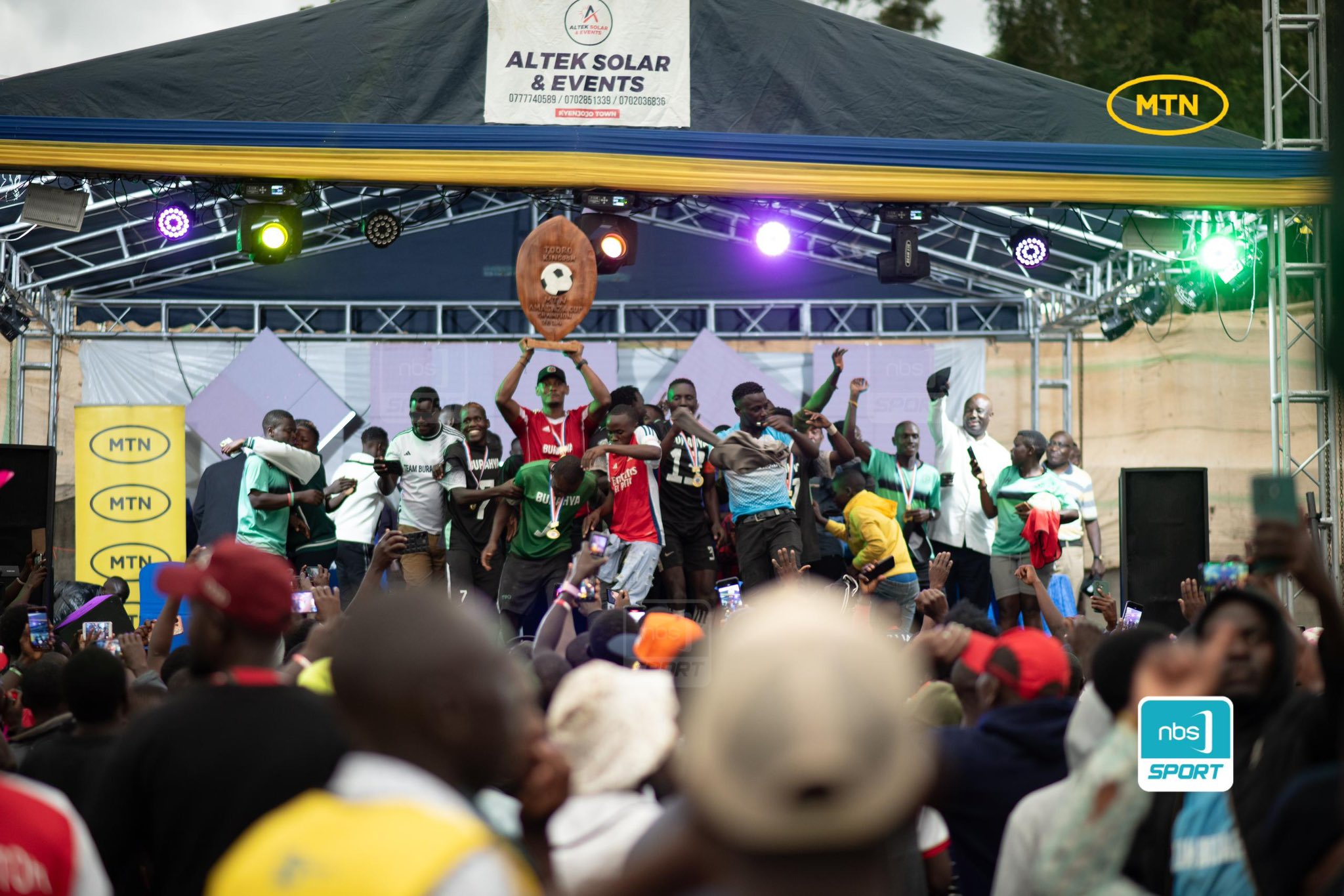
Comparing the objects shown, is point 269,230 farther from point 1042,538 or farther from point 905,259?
point 1042,538

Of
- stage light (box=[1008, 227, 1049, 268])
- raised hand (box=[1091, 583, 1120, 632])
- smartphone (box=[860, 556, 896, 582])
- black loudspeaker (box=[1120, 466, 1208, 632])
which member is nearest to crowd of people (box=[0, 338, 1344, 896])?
raised hand (box=[1091, 583, 1120, 632])

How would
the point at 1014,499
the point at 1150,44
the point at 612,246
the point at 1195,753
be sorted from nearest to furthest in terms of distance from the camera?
the point at 1195,753
the point at 612,246
the point at 1014,499
the point at 1150,44

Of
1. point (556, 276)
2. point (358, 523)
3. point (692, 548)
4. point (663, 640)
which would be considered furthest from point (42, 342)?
point (663, 640)

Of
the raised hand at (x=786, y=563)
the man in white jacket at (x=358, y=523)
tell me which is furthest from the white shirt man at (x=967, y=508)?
the man in white jacket at (x=358, y=523)

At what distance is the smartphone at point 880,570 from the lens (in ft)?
29.5

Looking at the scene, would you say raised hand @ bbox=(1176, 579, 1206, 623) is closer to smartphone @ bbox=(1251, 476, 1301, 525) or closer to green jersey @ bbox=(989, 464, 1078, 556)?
green jersey @ bbox=(989, 464, 1078, 556)

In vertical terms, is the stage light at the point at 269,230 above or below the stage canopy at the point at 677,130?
below

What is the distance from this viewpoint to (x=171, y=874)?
2510 millimetres

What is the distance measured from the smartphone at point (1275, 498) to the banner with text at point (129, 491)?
36.6 ft

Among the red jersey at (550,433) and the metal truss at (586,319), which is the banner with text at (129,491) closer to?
the metal truss at (586,319)

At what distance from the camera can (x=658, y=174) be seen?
8.73m

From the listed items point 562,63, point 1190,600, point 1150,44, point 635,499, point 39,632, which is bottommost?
point 39,632

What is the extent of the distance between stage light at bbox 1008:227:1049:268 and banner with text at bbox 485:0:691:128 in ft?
11.4

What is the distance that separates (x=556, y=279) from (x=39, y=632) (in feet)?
13.1
